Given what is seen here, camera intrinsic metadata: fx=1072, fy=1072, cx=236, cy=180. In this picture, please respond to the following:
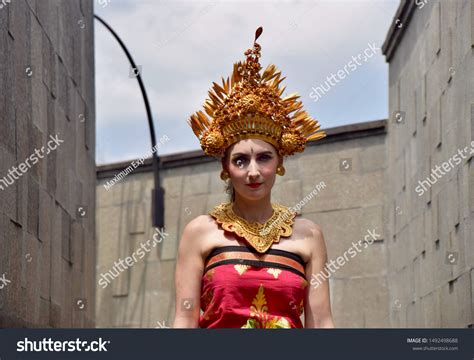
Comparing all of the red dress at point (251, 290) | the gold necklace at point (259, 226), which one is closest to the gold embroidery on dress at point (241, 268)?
the red dress at point (251, 290)

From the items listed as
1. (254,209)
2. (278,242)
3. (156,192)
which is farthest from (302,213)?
(278,242)

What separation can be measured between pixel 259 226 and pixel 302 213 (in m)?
6.52

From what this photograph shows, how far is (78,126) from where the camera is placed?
9352 mm

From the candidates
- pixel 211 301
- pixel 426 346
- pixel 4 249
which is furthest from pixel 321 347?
pixel 4 249

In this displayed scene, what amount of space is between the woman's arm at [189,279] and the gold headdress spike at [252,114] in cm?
40

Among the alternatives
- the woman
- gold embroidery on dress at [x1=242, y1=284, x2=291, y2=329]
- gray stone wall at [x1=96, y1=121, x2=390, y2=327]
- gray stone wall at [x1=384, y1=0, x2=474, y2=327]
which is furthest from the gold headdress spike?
gray stone wall at [x1=96, y1=121, x2=390, y2=327]

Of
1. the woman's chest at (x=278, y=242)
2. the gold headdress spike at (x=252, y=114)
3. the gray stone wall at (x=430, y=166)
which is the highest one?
the gray stone wall at (x=430, y=166)

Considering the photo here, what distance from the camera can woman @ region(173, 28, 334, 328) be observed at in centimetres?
465

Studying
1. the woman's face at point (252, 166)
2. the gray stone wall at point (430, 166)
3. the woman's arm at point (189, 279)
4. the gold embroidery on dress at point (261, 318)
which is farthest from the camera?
the gray stone wall at point (430, 166)

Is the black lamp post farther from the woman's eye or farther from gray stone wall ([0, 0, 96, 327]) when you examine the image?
the woman's eye

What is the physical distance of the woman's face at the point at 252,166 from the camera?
4828mm

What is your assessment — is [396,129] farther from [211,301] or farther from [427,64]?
[211,301]

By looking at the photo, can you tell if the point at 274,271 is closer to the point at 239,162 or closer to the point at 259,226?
the point at 259,226

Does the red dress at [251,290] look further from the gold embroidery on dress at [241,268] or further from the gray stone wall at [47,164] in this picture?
the gray stone wall at [47,164]
